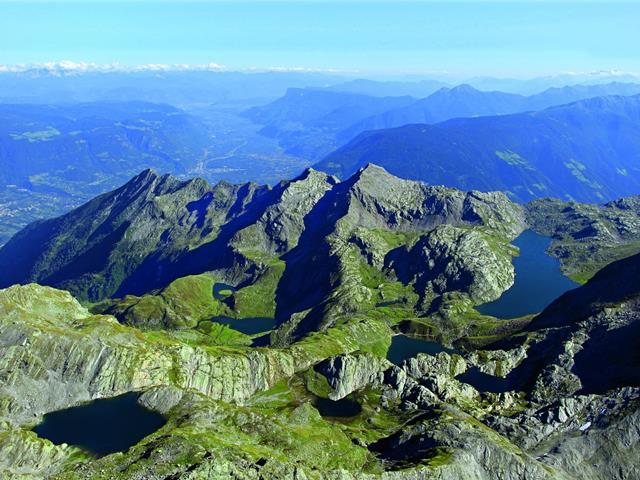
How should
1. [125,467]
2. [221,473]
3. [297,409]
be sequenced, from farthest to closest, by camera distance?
[297,409] < [125,467] < [221,473]

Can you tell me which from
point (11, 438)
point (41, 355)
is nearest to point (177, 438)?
point (11, 438)

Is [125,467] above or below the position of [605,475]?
above

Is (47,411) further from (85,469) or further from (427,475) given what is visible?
(427,475)

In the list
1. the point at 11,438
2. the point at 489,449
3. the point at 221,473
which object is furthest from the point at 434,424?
the point at 11,438

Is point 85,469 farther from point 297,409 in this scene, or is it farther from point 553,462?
point 553,462

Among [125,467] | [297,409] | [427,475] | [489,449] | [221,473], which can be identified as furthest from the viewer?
[297,409]

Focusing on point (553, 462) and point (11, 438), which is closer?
point (11, 438)

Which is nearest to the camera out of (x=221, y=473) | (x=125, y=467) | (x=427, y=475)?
(x=221, y=473)
